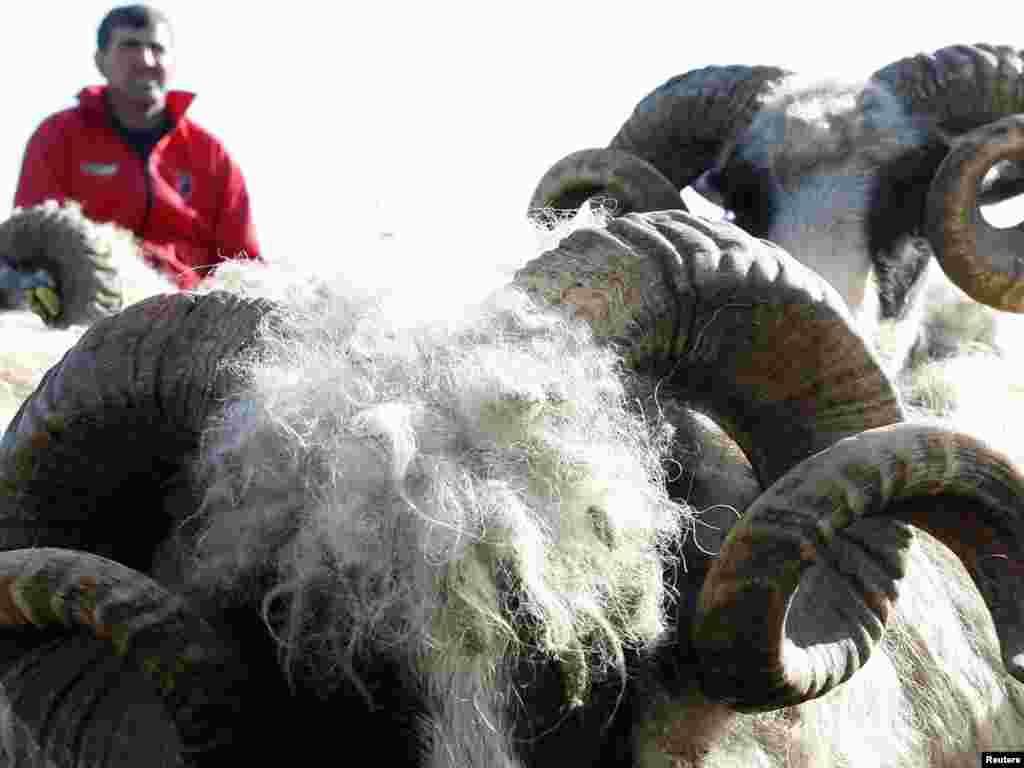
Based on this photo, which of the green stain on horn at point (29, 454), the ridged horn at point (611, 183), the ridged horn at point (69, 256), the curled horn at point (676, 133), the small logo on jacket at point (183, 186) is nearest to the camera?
the green stain on horn at point (29, 454)

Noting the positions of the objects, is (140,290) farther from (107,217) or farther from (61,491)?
(61,491)

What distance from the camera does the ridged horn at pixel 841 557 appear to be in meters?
2.44

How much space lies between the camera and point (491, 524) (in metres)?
2.23

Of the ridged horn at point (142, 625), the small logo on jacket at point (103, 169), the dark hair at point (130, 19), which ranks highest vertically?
the dark hair at point (130, 19)

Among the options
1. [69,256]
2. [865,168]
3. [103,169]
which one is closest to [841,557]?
[865,168]

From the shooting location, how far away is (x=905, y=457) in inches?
98.8

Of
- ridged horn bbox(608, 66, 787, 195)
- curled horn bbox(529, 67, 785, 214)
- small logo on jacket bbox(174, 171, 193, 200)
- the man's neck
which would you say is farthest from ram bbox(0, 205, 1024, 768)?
the man's neck

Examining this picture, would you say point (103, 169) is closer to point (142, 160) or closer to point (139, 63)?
point (142, 160)

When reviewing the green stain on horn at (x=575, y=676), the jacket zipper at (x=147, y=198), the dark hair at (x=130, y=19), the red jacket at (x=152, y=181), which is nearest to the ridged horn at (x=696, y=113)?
the red jacket at (x=152, y=181)

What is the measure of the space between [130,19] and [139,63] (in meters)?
0.34

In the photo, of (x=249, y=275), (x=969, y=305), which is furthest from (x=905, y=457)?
(x=969, y=305)

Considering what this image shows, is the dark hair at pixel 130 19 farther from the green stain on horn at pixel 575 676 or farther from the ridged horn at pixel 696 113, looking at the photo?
the green stain on horn at pixel 575 676

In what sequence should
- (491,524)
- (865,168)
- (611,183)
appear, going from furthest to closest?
1. (865,168)
2. (611,183)
3. (491,524)

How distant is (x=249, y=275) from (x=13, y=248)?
13.6 feet
